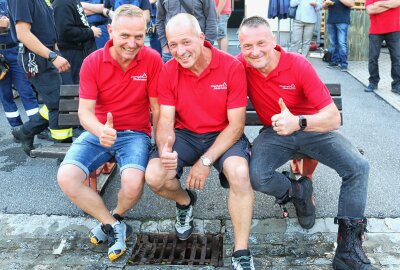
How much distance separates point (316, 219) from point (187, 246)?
1.05 m

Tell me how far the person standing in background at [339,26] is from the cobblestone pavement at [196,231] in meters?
5.52

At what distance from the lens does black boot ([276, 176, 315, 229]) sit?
3242 mm

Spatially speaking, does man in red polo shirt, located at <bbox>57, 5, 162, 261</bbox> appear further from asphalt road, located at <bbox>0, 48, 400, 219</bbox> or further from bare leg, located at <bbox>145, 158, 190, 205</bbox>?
asphalt road, located at <bbox>0, 48, 400, 219</bbox>

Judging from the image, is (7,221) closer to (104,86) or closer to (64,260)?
(64,260)

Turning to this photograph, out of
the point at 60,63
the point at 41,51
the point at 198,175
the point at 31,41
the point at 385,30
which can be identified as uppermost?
the point at 31,41

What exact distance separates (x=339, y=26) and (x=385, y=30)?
188cm

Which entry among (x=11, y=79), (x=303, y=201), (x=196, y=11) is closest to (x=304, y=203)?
(x=303, y=201)

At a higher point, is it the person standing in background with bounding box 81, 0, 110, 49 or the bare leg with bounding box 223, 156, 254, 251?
the person standing in background with bounding box 81, 0, 110, 49

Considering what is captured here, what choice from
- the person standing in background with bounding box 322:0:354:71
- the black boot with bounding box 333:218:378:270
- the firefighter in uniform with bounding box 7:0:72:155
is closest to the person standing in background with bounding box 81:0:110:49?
the firefighter in uniform with bounding box 7:0:72:155

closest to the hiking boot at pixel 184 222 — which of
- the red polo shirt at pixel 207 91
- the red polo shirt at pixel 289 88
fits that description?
the red polo shirt at pixel 207 91

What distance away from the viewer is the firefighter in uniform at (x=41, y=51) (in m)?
4.03

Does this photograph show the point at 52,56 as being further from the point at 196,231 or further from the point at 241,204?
the point at 241,204

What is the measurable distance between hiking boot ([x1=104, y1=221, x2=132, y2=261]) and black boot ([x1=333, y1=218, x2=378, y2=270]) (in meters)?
1.49

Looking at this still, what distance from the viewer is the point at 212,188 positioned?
4.06 m
